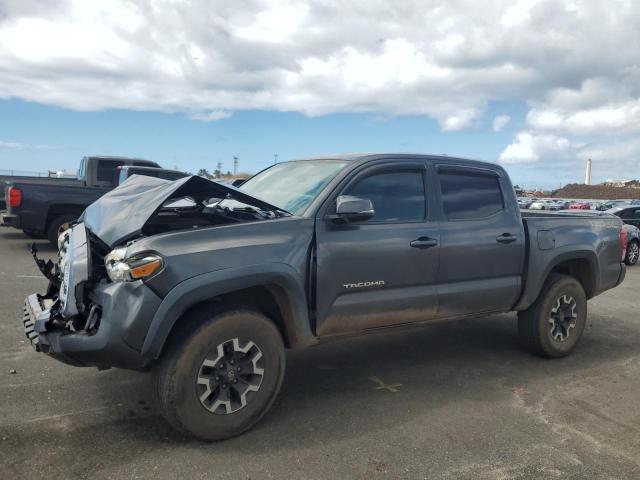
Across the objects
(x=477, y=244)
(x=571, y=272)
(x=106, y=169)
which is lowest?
(x=571, y=272)

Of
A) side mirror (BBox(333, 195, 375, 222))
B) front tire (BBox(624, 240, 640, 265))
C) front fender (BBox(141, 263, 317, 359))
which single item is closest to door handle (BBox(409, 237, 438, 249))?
side mirror (BBox(333, 195, 375, 222))

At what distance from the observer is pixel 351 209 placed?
375 centimetres

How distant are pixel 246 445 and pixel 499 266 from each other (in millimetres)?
2712

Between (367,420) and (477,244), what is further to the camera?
(477,244)

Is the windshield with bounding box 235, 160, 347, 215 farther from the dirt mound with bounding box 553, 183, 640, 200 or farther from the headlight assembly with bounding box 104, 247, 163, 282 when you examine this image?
the dirt mound with bounding box 553, 183, 640, 200

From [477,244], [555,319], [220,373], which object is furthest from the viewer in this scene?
[555,319]

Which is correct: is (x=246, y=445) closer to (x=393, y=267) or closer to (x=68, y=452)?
(x=68, y=452)

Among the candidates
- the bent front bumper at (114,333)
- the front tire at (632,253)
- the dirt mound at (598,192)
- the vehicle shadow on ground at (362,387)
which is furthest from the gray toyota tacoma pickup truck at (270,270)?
the dirt mound at (598,192)

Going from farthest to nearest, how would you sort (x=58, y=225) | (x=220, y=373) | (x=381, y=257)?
(x=58, y=225) → (x=381, y=257) → (x=220, y=373)

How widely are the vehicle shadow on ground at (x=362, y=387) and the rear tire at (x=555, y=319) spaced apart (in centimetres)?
15

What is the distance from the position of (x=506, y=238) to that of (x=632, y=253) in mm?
11002

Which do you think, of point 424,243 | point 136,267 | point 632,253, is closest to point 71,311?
point 136,267

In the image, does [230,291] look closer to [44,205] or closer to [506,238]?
[506,238]

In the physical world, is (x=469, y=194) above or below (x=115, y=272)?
above
